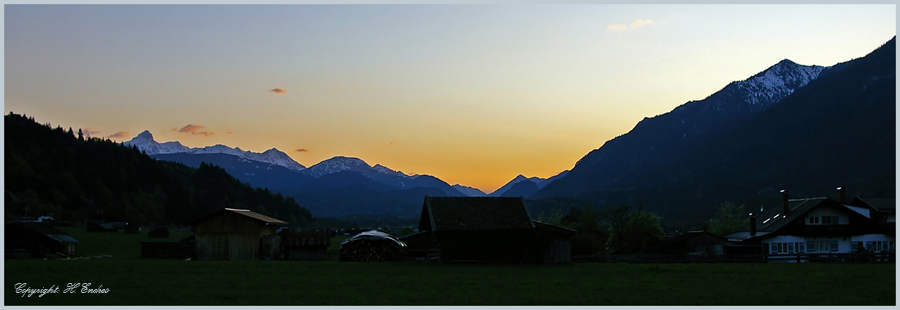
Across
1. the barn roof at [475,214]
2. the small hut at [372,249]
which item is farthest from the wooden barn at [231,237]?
the barn roof at [475,214]

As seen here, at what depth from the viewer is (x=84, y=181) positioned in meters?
171

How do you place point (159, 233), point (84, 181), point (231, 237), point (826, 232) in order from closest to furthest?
point (231, 237), point (826, 232), point (159, 233), point (84, 181)

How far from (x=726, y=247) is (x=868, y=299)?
145 feet

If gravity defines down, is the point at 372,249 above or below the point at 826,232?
below

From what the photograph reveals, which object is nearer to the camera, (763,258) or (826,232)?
(763,258)

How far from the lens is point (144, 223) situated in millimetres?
162375

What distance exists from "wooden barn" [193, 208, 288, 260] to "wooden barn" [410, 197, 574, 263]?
52.0 feet

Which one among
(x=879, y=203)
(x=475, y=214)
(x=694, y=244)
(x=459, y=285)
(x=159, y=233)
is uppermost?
(x=475, y=214)

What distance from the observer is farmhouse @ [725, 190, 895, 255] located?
67312mm

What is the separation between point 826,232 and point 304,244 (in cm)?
4919

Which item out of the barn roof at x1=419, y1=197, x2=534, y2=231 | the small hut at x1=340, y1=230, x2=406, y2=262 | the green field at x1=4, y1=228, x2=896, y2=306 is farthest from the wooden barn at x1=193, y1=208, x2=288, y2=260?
the barn roof at x1=419, y1=197, x2=534, y2=231

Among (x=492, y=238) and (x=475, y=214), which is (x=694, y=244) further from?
(x=475, y=214)

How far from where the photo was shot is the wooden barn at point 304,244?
229 feet

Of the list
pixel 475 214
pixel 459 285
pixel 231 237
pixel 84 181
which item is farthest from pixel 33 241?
pixel 84 181
